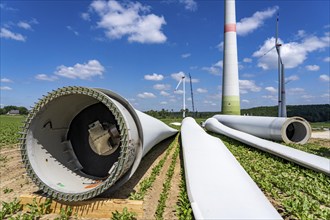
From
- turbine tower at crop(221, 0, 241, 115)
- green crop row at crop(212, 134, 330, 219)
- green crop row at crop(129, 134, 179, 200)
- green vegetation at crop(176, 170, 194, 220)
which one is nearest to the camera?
green vegetation at crop(176, 170, 194, 220)

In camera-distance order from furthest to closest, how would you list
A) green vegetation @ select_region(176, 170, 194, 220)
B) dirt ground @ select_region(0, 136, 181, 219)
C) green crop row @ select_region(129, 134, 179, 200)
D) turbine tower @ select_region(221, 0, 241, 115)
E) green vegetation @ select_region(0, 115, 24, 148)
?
turbine tower @ select_region(221, 0, 241, 115)
green vegetation @ select_region(0, 115, 24, 148)
green crop row @ select_region(129, 134, 179, 200)
dirt ground @ select_region(0, 136, 181, 219)
green vegetation @ select_region(176, 170, 194, 220)

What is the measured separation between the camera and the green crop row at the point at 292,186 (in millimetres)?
3373

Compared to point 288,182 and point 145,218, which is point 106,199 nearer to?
point 145,218

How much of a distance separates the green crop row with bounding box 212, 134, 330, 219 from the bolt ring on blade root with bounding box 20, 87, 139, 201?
7.33ft

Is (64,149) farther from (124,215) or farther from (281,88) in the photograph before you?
Result: (281,88)

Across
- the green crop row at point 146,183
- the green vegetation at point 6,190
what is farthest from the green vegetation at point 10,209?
the green crop row at point 146,183

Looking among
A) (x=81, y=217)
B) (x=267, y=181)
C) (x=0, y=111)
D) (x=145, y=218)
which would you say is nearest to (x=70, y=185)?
(x=81, y=217)

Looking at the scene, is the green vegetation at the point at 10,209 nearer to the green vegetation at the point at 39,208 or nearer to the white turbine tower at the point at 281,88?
the green vegetation at the point at 39,208

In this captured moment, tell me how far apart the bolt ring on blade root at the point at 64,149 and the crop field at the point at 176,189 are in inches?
14.4

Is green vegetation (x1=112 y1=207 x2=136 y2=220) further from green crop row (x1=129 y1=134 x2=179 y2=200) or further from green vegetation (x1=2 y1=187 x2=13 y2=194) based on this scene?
green vegetation (x1=2 y1=187 x2=13 y2=194)

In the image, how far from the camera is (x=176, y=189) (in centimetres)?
450

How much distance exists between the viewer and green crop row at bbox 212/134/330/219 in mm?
3373

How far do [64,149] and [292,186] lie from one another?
13.0ft

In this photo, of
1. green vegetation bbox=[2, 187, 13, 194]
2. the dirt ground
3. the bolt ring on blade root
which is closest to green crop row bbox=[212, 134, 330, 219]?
the dirt ground
